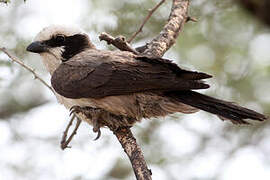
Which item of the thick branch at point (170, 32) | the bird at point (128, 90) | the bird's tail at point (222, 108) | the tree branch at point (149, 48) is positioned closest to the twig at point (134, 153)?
the tree branch at point (149, 48)

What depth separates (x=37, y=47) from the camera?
5039 millimetres

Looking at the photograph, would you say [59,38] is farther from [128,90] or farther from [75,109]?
[128,90]

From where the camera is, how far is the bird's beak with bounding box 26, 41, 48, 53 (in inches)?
198

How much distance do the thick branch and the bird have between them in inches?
22.0

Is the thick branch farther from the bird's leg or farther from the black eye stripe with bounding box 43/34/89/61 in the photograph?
the bird's leg

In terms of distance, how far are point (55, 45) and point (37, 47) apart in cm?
20

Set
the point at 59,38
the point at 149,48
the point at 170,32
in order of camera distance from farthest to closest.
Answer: the point at 170,32
the point at 149,48
the point at 59,38

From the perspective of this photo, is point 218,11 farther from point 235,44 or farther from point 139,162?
point 139,162

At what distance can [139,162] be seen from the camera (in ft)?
12.7

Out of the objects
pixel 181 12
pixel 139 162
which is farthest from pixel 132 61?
pixel 181 12

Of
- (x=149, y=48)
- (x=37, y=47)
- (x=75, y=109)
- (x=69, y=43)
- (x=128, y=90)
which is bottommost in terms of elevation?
(x=75, y=109)

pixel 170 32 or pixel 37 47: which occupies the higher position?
pixel 170 32

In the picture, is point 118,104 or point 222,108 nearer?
point 222,108

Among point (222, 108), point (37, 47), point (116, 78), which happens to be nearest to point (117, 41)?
point (116, 78)
